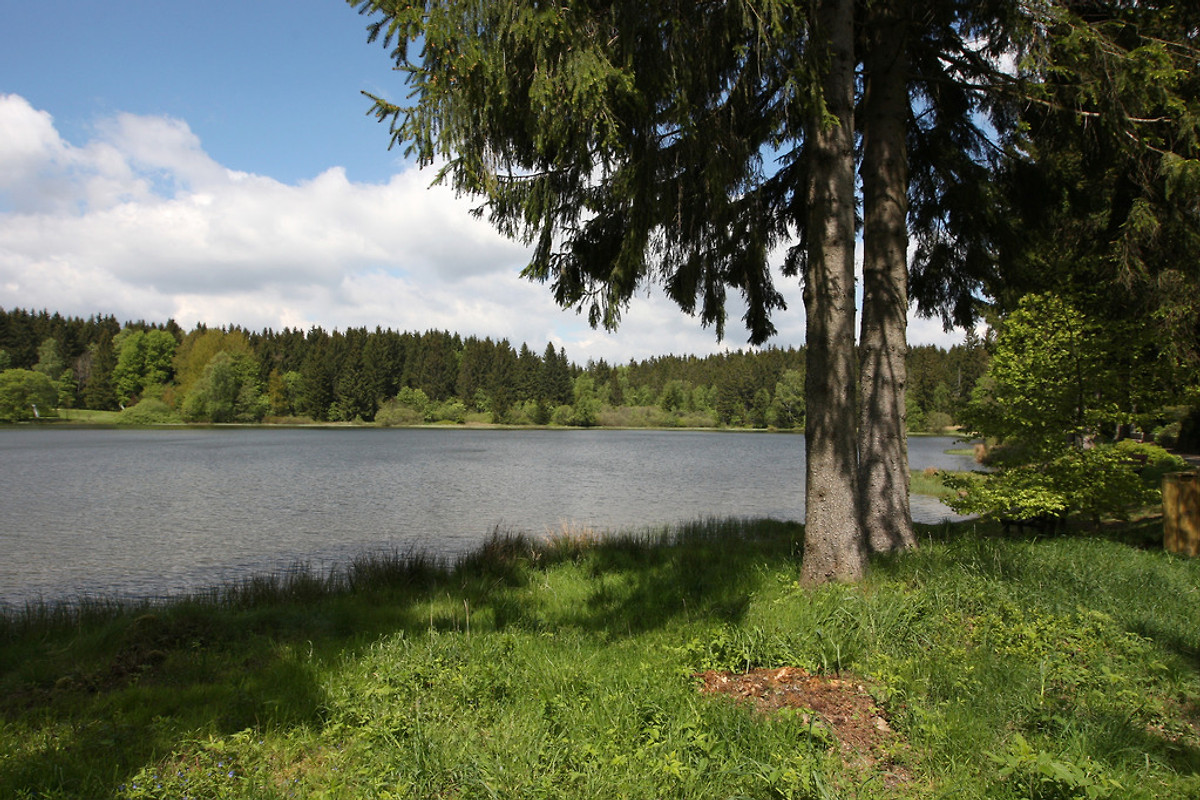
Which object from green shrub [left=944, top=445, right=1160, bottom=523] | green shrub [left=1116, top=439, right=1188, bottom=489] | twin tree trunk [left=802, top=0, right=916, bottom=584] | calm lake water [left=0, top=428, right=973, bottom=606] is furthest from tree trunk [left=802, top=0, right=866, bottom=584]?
green shrub [left=1116, top=439, right=1188, bottom=489]

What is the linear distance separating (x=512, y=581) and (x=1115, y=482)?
8.07 meters

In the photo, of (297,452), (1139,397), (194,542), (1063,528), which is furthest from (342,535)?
(297,452)

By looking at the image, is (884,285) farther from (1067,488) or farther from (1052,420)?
(1067,488)

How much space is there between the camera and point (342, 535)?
1602 centimetres

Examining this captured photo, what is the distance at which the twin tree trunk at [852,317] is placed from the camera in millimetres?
6312

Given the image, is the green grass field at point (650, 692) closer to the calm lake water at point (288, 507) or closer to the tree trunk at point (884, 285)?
the tree trunk at point (884, 285)

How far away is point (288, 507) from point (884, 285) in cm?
1850

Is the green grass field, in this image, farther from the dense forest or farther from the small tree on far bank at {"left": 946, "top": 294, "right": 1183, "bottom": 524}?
the dense forest

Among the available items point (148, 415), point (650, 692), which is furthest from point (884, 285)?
point (148, 415)

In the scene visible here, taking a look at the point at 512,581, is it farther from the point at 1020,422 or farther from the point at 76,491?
the point at 76,491

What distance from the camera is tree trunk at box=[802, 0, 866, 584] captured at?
6258mm

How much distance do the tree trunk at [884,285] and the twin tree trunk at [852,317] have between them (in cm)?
1

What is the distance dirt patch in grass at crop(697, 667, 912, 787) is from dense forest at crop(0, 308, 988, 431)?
10124 centimetres

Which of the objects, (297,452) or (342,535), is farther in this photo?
(297,452)
